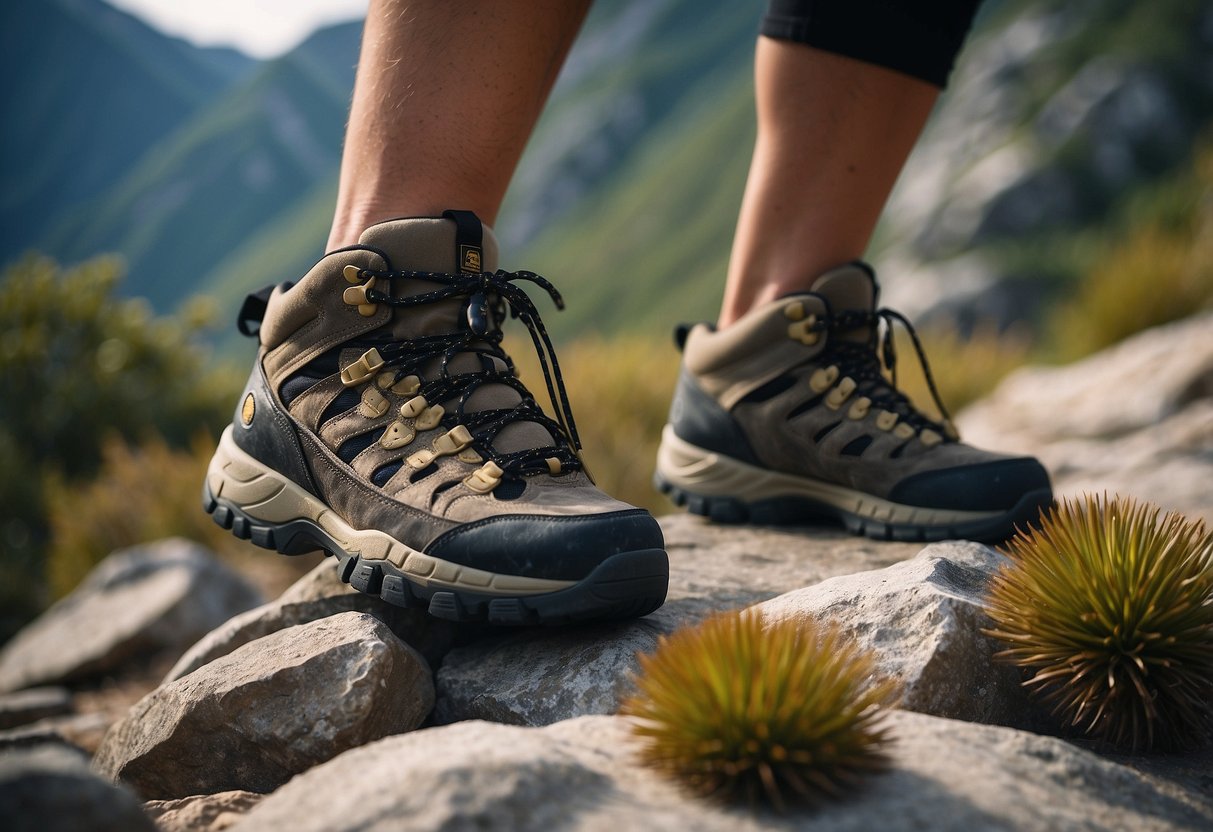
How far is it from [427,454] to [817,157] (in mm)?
1265

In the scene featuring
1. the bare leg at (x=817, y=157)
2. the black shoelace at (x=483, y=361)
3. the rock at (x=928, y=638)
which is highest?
the bare leg at (x=817, y=157)

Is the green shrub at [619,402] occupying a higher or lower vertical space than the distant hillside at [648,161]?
lower

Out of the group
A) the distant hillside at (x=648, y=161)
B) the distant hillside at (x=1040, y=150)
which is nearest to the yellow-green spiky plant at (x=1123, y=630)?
the distant hillside at (x=648, y=161)

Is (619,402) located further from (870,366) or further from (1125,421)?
(870,366)

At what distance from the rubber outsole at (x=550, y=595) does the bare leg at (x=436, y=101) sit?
0.66 m

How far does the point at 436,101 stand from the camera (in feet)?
5.92

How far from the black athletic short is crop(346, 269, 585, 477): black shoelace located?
100 cm

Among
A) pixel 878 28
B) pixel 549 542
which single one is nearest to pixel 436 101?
pixel 549 542

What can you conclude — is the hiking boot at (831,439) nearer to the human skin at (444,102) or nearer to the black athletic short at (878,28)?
the black athletic short at (878,28)

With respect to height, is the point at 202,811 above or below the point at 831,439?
below

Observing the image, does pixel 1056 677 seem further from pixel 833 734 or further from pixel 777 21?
pixel 777 21

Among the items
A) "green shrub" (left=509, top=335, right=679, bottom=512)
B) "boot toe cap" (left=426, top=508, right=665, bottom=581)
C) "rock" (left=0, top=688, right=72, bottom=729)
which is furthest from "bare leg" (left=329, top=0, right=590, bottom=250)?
"green shrub" (left=509, top=335, right=679, bottom=512)

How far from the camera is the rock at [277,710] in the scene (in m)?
1.54

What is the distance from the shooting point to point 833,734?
109 centimetres
